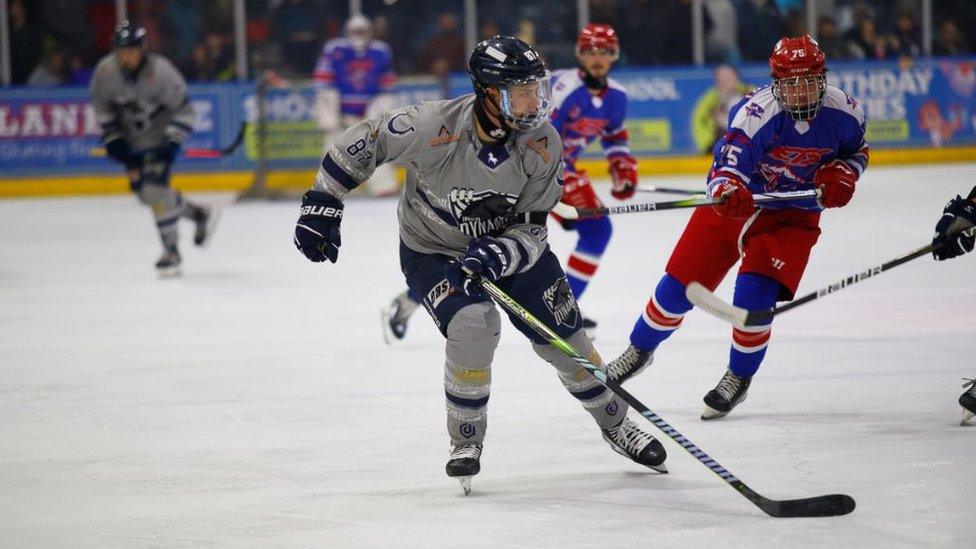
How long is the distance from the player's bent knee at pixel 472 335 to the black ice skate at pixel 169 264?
4.77 m

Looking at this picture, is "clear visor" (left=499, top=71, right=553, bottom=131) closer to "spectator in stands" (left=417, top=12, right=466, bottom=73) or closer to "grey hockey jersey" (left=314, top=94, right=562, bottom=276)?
"grey hockey jersey" (left=314, top=94, right=562, bottom=276)

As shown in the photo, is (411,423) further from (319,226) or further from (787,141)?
(787,141)

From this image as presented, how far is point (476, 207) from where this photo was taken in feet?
12.0

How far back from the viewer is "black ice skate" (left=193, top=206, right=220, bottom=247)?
28.8ft

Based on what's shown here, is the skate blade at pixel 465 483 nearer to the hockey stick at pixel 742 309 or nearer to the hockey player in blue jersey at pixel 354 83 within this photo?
the hockey stick at pixel 742 309

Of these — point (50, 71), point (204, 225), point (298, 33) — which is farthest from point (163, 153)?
point (298, 33)

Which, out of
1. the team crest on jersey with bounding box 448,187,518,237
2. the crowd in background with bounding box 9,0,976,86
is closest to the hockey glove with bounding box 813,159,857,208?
the team crest on jersey with bounding box 448,187,518,237

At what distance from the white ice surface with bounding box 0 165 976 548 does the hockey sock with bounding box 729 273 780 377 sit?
167mm

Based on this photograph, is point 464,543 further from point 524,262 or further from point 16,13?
point 16,13

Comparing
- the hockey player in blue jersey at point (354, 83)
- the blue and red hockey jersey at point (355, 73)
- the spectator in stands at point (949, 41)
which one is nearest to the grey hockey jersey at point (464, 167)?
the hockey player in blue jersey at point (354, 83)

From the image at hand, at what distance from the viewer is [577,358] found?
3.61 metres

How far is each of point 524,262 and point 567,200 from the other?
2.50m

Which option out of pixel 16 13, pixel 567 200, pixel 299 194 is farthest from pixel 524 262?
pixel 16 13

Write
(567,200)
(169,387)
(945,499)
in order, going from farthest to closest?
(567,200) → (169,387) → (945,499)
